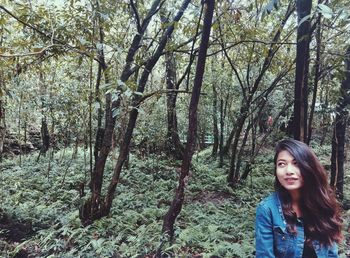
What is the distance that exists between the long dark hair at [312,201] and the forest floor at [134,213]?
2858mm

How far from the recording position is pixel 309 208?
6.84 feet

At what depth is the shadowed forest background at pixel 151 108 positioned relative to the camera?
15.5ft

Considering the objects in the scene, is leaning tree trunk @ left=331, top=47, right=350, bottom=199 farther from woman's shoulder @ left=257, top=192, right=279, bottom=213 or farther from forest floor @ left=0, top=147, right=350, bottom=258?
woman's shoulder @ left=257, top=192, right=279, bottom=213

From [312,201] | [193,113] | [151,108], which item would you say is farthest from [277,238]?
[151,108]

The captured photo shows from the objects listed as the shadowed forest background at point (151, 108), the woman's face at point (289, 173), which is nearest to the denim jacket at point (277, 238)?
the woman's face at point (289, 173)

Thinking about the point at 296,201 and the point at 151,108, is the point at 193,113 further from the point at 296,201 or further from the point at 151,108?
the point at 151,108

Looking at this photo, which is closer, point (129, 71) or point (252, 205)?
point (129, 71)

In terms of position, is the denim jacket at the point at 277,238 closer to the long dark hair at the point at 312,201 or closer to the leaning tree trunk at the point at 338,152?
the long dark hair at the point at 312,201

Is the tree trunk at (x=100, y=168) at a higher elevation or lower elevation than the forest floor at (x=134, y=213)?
higher

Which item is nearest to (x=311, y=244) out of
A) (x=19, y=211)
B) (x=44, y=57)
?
(x=44, y=57)

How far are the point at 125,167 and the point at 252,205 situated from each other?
15.8ft

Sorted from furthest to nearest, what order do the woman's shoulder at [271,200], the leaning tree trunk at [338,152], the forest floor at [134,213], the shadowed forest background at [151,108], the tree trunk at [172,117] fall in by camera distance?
the tree trunk at [172,117] → the leaning tree trunk at [338,152] → the forest floor at [134,213] → the shadowed forest background at [151,108] → the woman's shoulder at [271,200]

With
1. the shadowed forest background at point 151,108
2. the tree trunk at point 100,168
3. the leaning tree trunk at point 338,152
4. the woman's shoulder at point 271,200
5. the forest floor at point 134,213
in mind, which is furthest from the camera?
the leaning tree trunk at point 338,152

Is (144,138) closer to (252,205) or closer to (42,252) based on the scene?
(252,205)
